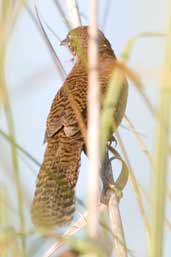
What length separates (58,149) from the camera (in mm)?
2738

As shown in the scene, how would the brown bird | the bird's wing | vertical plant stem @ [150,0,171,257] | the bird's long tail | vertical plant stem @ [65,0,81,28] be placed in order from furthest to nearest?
the bird's wing, vertical plant stem @ [65,0,81,28], the brown bird, the bird's long tail, vertical plant stem @ [150,0,171,257]

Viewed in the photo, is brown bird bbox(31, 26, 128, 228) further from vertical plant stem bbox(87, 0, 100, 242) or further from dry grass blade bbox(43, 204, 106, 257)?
vertical plant stem bbox(87, 0, 100, 242)

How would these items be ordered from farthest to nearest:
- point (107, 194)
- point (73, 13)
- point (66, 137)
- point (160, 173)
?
point (66, 137) → point (73, 13) → point (107, 194) → point (160, 173)

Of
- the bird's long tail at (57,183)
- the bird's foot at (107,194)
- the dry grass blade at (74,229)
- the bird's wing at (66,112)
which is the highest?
the bird's wing at (66,112)

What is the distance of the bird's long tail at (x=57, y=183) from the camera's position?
4.82 feet

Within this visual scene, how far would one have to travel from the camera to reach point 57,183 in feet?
6.42

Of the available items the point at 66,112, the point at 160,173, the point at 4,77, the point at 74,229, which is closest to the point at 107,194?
the point at 74,229

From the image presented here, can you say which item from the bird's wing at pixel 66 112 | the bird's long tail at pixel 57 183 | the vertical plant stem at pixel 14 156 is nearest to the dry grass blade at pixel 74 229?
the bird's long tail at pixel 57 183

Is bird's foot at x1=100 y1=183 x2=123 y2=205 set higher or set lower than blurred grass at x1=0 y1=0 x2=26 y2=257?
lower

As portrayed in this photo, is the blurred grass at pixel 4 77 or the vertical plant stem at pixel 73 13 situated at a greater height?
the vertical plant stem at pixel 73 13

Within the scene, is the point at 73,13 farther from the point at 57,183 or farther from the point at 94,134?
the point at 94,134

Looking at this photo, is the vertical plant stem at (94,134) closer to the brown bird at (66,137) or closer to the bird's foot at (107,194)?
the brown bird at (66,137)

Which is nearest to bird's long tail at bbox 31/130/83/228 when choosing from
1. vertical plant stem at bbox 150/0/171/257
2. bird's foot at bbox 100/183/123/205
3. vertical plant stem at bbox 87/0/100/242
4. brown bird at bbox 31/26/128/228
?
brown bird at bbox 31/26/128/228

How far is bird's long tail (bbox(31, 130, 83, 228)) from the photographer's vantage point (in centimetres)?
147
